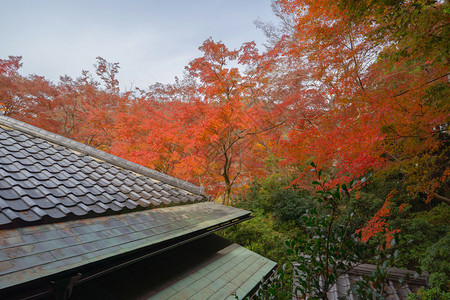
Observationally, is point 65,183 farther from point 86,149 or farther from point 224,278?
point 224,278

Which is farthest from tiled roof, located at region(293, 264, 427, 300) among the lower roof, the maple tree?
the maple tree

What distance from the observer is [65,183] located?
404 centimetres

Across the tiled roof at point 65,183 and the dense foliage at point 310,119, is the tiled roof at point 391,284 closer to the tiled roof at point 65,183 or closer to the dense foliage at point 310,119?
the dense foliage at point 310,119

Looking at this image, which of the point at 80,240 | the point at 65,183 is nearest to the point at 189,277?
the point at 80,240

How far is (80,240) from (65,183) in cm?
163

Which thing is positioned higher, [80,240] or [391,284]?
[80,240]

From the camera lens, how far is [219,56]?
11234 millimetres

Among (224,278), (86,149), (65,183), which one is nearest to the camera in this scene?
(65,183)

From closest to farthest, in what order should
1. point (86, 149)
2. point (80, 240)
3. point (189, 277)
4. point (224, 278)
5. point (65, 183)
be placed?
point (80, 240)
point (65, 183)
point (189, 277)
point (224, 278)
point (86, 149)

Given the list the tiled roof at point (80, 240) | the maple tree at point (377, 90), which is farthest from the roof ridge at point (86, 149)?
the maple tree at point (377, 90)

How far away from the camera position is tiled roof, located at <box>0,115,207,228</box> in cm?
317

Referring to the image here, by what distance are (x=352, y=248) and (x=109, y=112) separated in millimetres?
17756

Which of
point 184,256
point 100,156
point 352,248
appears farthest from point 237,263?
point 100,156

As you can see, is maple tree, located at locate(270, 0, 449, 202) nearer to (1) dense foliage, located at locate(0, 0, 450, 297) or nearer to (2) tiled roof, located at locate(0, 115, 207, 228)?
(1) dense foliage, located at locate(0, 0, 450, 297)
